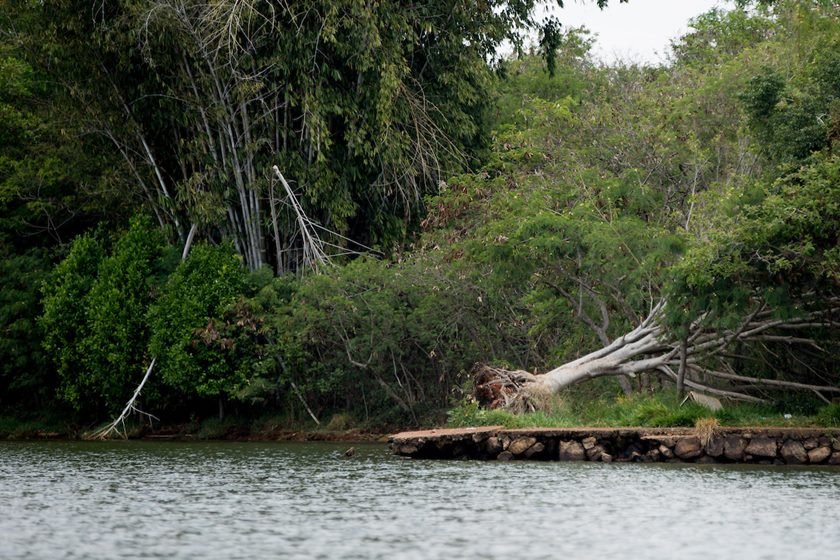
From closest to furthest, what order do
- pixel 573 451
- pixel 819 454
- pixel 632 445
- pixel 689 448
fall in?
pixel 819 454
pixel 689 448
pixel 632 445
pixel 573 451

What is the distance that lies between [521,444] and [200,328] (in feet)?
38.5

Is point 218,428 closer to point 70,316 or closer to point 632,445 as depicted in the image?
point 70,316

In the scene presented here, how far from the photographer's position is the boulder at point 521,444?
23859mm

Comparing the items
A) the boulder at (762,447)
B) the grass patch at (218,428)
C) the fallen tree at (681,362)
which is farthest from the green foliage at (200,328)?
the boulder at (762,447)

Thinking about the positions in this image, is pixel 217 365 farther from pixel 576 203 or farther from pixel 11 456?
pixel 576 203

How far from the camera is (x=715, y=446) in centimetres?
2288

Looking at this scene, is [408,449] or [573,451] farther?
[408,449]

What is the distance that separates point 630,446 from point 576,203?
23.4ft

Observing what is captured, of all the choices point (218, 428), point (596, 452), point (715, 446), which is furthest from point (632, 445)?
point (218, 428)

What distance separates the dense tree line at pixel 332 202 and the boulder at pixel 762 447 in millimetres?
3251

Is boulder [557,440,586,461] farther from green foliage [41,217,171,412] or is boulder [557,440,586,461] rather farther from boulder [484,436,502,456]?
green foliage [41,217,171,412]

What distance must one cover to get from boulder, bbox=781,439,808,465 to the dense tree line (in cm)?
337

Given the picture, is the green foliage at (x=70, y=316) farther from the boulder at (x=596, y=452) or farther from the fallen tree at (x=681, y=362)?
the boulder at (x=596, y=452)

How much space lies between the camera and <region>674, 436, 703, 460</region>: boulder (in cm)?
2292
